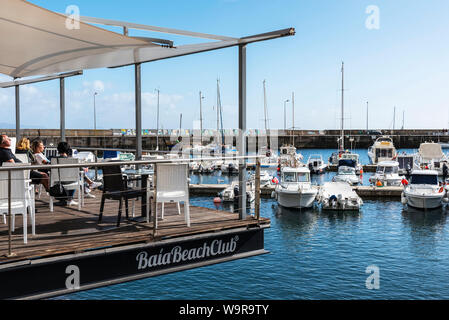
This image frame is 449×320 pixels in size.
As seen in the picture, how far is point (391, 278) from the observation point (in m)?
18.9

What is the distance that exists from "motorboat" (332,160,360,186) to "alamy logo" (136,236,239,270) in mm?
32319

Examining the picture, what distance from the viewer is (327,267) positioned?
2012 centimetres

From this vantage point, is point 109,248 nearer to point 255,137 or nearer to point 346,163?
point 346,163

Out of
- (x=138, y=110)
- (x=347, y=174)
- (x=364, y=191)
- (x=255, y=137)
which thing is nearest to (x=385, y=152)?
(x=347, y=174)

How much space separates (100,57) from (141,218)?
2826mm

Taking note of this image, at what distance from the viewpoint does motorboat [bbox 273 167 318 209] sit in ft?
100

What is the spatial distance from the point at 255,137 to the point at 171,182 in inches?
2363

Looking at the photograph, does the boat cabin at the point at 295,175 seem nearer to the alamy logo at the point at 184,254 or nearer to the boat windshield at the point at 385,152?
the boat windshield at the point at 385,152

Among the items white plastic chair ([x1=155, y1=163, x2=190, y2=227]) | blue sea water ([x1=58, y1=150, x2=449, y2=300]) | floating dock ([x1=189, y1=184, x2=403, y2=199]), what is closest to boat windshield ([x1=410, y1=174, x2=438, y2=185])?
blue sea water ([x1=58, y1=150, x2=449, y2=300])

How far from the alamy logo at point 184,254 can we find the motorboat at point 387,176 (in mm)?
32454
